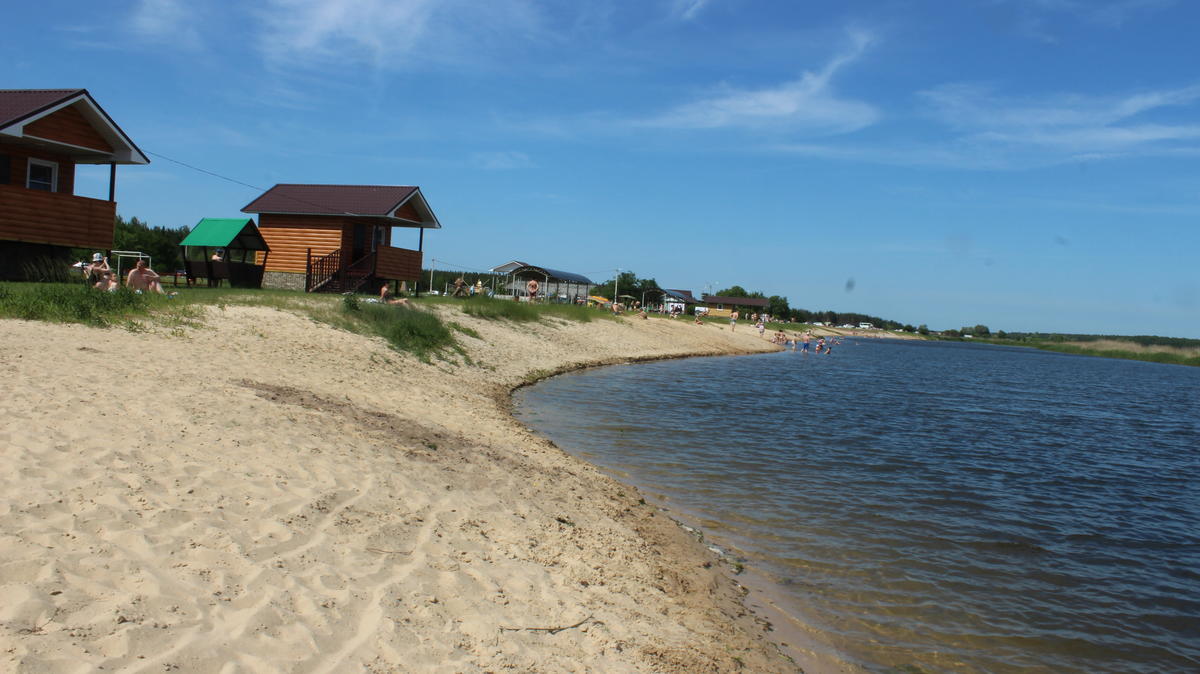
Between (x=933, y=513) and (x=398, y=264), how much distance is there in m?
27.0

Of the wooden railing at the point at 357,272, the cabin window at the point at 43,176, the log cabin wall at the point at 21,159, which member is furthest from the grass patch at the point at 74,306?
the wooden railing at the point at 357,272

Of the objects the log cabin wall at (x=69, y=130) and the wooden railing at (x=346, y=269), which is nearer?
the log cabin wall at (x=69, y=130)

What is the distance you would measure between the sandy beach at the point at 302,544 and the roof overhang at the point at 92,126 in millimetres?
11372

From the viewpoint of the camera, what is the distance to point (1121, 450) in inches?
776

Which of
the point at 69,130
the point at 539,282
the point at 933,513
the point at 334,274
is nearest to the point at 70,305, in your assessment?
the point at 69,130

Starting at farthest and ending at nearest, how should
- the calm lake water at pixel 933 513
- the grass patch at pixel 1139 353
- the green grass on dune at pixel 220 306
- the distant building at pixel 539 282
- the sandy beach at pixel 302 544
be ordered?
the grass patch at pixel 1139 353, the distant building at pixel 539 282, the green grass on dune at pixel 220 306, the calm lake water at pixel 933 513, the sandy beach at pixel 302 544

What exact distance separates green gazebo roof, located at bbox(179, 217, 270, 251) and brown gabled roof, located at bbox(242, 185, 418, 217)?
2.21 m

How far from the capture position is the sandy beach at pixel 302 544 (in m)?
4.38

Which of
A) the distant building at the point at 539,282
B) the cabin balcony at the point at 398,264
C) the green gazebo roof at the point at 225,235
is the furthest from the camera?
the distant building at the point at 539,282

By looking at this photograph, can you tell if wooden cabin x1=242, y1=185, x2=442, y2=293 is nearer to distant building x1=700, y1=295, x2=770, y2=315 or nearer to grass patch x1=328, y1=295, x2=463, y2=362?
grass patch x1=328, y1=295, x2=463, y2=362

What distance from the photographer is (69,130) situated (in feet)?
69.2

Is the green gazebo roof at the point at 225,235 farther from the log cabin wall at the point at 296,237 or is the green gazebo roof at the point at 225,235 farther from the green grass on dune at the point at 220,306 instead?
the green grass on dune at the point at 220,306

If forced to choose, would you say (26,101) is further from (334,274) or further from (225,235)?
(334,274)

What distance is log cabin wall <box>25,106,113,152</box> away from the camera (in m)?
20.1
